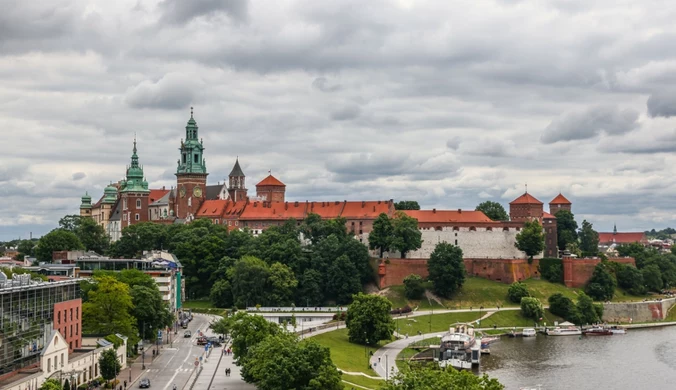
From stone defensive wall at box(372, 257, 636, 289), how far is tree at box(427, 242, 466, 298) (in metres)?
5.41

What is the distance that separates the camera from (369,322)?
276ft

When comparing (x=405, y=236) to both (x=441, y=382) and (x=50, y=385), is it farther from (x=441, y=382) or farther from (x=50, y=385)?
(x=441, y=382)

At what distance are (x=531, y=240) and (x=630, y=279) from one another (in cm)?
1595

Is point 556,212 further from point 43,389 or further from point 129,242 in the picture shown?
point 43,389

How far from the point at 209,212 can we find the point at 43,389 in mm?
98802

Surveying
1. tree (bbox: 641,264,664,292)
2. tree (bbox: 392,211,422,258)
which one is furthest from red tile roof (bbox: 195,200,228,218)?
tree (bbox: 641,264,664,292)

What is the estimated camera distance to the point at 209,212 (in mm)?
148625

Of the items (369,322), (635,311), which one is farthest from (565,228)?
(369,322)

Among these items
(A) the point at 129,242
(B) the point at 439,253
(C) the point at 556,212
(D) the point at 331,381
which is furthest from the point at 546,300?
(D) the point at 331,381

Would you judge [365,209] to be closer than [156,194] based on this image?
Yes

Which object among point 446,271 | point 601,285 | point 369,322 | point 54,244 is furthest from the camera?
point 54,244

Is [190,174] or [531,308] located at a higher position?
[190,174]

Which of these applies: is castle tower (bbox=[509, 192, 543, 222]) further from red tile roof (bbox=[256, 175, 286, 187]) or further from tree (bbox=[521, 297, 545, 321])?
red tile roof (bbox=[256, 175, 286, 187])

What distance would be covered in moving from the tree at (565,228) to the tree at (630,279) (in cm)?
1379
